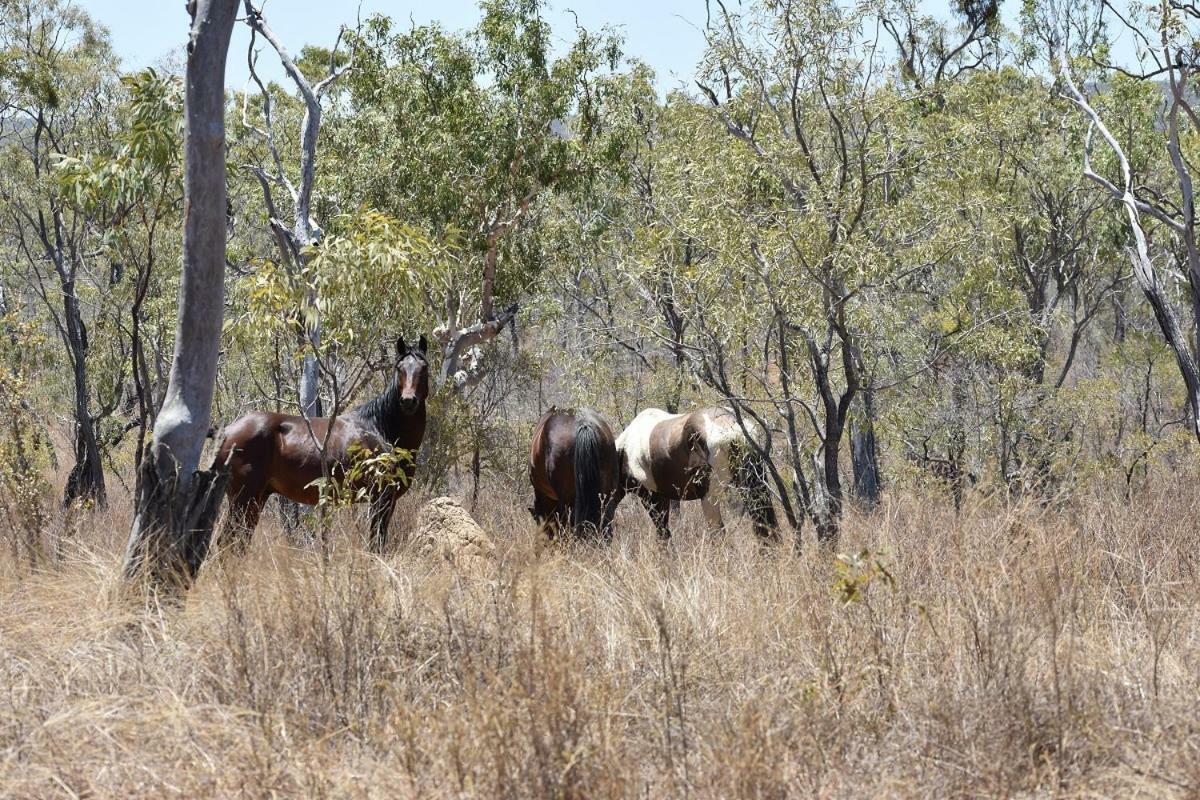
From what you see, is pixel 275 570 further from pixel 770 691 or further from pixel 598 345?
pixel 598 345

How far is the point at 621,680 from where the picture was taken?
502cm

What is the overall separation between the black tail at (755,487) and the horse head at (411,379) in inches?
104

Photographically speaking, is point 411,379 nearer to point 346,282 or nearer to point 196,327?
point 346,282

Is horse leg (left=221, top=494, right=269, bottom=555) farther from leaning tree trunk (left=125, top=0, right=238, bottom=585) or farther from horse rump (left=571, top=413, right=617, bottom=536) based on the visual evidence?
horse rump (left=571, top=413, right=617, bottom=536)

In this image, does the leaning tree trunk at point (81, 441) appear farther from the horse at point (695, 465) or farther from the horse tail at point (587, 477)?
the horse at point (695, 465)

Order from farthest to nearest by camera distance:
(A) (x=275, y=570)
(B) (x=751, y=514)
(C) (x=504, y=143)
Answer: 1. (C) (x=504, y=143)
2. (B) (x=751, y=514)
3. (A) (x=275, y=570)

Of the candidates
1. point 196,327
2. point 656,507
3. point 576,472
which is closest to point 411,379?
point 576,472

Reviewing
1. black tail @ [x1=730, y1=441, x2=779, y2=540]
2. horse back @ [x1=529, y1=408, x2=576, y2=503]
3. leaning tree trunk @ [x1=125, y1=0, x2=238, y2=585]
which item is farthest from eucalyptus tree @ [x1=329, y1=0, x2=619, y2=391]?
leaning tree trunk @ [x1=125, y1=0, x2=238, y2=585]

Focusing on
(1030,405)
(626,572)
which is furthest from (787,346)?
(1030,405)

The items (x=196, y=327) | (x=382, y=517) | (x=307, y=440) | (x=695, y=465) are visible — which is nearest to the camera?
(x=196, y=327)

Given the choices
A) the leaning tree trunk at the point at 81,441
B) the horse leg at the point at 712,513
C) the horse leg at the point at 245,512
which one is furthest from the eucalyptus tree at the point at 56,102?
the horse leg at the point at 712,513

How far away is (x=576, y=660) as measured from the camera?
4.59 metres

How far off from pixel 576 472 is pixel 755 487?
4.93 feet

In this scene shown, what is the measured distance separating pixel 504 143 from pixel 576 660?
896 cm
